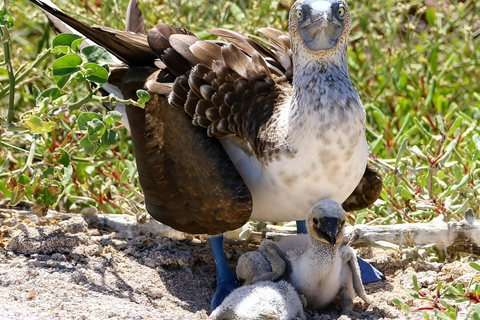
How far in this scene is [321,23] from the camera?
4734 mm

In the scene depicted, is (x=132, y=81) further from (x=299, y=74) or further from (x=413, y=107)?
(x=413, y=107)

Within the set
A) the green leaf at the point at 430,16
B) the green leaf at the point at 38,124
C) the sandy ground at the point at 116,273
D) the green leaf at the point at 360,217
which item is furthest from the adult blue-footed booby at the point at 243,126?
the green leaf at the point at 430,16

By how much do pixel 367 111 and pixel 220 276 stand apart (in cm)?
313

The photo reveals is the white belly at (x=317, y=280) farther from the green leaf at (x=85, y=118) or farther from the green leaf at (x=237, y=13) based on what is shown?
the green leaf at (x=237, y=13)

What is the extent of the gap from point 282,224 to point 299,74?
73.4 inches

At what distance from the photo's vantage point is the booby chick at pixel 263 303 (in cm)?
452

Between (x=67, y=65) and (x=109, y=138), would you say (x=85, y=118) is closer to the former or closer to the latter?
(x=109, y=138)

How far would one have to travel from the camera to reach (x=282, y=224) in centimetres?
650

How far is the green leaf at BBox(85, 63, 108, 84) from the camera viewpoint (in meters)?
4.70

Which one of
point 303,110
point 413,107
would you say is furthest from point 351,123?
point 413,107

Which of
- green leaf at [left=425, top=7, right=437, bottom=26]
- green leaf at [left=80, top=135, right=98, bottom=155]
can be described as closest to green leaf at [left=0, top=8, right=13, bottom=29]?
green leaf at [left=80, top=135, right=98, bottom=155]

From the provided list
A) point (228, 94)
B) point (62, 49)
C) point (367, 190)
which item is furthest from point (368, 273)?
point (62, 49)

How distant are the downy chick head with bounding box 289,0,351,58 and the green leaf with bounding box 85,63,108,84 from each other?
1.23 m

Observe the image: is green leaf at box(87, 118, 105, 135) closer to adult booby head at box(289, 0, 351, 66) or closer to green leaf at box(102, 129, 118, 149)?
green leaf at box(102, 129, 118, 149)
